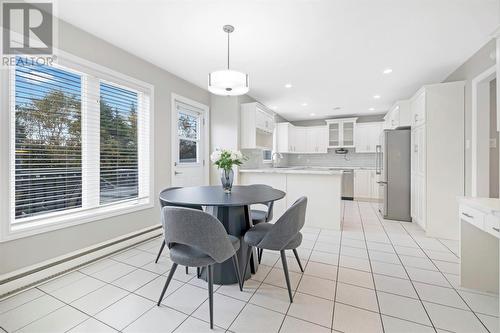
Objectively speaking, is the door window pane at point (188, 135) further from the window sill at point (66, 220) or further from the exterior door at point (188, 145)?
the window sill at point (66, 220)

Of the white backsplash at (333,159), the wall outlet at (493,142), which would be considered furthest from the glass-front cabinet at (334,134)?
the wall outlet at (493,142)

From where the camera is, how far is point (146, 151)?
321cm

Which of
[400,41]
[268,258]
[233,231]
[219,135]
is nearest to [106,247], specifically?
[233,231]

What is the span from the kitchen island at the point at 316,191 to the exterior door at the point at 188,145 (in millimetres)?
1335

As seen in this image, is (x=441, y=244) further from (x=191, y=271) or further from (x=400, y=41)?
(x=191, y=271)

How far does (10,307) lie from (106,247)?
0.92 meters

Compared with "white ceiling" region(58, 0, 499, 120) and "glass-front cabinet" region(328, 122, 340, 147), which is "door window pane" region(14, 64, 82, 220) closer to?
"white ceiling" region(58, 0, 499, 120)

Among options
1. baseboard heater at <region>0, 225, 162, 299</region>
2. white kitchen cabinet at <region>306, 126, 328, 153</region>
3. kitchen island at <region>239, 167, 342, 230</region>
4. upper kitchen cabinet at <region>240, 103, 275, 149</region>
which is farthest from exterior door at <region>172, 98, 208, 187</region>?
white kitchen cabinet at <region>306, 126, 328, 153</region>

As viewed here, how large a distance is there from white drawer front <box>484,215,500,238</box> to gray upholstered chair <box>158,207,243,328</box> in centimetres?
184

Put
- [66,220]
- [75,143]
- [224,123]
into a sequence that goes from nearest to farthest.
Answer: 1. [66,220]
2. [75,143]
3. [224,123]

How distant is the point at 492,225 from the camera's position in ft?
5.15

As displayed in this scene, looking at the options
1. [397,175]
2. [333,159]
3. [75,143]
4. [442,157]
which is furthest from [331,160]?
[75,143]

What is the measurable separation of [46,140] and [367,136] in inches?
277

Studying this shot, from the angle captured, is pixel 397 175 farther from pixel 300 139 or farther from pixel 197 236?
pixel 197 236
